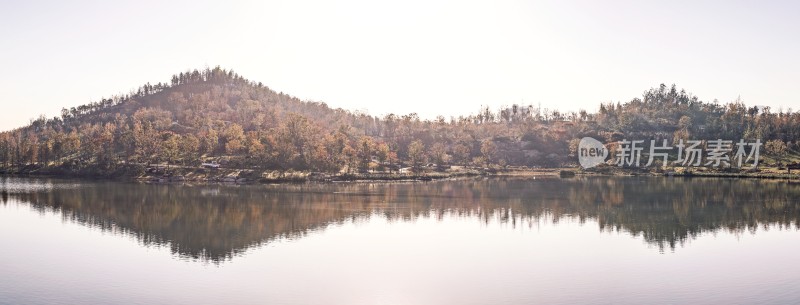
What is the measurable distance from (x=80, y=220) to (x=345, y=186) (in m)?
48.8

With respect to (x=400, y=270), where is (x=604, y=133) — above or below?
above

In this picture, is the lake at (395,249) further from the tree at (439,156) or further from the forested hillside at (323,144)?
the tree at (439,156)

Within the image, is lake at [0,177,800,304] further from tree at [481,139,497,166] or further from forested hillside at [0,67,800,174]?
tree at [481,139,497,166]

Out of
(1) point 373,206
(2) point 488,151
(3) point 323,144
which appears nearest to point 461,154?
(2) point 488,151

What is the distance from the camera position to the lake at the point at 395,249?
32219mm

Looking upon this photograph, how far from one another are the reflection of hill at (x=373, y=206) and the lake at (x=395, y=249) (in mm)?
346

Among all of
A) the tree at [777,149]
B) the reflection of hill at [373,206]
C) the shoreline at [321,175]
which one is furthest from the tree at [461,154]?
the tree at [777,149]

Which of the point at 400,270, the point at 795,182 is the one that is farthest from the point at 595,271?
the point at 795,182

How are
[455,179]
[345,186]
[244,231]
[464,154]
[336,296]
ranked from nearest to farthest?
1. [336,296]
2. [244,231]
3. [345,186]
4. [455,179]
5. [464,154]

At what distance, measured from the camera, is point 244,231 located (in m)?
52.0

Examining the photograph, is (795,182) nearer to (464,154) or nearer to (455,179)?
(455,179)

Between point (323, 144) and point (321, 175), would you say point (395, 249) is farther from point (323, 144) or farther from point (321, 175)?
point (323, 144)

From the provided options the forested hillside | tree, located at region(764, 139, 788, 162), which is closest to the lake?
the forested hillside

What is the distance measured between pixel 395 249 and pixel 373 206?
2620 cm
